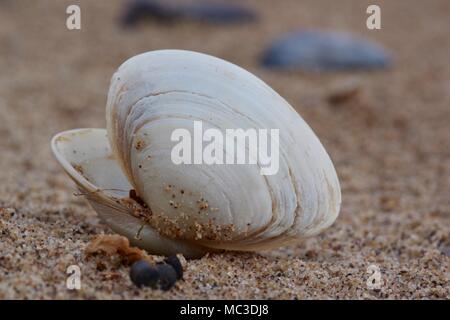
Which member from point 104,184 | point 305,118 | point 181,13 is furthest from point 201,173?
point 181,13

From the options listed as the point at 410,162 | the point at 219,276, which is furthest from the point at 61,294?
the point at 410,162

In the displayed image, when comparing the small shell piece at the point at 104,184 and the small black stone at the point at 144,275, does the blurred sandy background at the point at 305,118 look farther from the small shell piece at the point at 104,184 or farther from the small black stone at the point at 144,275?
the small shell piece at the point at 104,184

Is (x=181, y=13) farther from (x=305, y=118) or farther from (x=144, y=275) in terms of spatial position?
(x=144, y=275)

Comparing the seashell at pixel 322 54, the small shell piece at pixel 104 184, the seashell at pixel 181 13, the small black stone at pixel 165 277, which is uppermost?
the seashell at pixel 181 13

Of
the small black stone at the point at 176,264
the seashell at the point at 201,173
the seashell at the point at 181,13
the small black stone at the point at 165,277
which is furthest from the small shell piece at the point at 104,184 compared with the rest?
the seashell at the point at 181,13

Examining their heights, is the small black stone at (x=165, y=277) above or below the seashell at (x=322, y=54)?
below

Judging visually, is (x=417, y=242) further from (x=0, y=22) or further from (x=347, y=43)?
(x=0, y=22)

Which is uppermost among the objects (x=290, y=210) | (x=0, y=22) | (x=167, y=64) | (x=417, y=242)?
(x=0, y=22)
